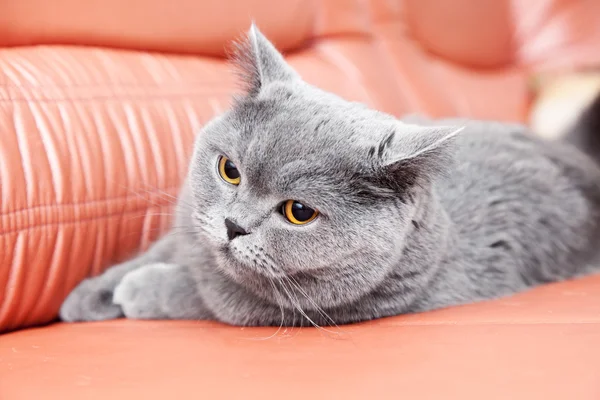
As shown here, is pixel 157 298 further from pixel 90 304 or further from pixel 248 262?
pixel 248 262

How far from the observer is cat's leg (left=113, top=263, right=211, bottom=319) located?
1132 millimetres

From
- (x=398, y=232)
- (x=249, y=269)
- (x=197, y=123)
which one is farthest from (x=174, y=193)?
(x=398, y=232)

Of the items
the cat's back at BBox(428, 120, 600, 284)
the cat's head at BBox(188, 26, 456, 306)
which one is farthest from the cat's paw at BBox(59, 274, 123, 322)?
the cat's back at BBox(428, 120, 600, 284)

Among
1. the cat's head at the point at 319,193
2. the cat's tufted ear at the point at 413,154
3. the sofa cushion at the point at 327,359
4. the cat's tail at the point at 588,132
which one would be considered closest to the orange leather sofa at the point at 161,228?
the sofa cushion at the point at 327,359

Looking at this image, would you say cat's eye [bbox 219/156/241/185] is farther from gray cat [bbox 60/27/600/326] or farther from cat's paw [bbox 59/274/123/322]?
cat's paw [bbox 59/274/123/322]

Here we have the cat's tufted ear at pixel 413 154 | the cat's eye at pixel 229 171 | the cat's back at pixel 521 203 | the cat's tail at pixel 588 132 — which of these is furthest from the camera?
the cat's tail at pixel 588 132

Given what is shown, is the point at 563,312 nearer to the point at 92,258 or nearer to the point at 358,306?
the point at 358,306

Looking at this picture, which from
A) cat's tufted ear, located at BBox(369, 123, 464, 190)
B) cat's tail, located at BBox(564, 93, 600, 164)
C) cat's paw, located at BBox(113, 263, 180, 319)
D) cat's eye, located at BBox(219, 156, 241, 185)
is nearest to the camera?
cat's tufted ear, located at BBox(369, 123, 464, 190)

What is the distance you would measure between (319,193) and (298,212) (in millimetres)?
47

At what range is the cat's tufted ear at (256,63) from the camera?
1.09 meters

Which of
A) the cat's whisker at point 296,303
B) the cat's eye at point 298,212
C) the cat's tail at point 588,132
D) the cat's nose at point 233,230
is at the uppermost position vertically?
the cat's tail at point 588,132

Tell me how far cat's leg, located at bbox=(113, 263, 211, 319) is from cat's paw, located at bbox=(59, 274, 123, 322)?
0.07ft

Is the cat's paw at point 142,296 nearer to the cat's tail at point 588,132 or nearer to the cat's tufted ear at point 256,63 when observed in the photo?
the cat's tufted ear at point 256,63

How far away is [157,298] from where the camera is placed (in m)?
1.13
